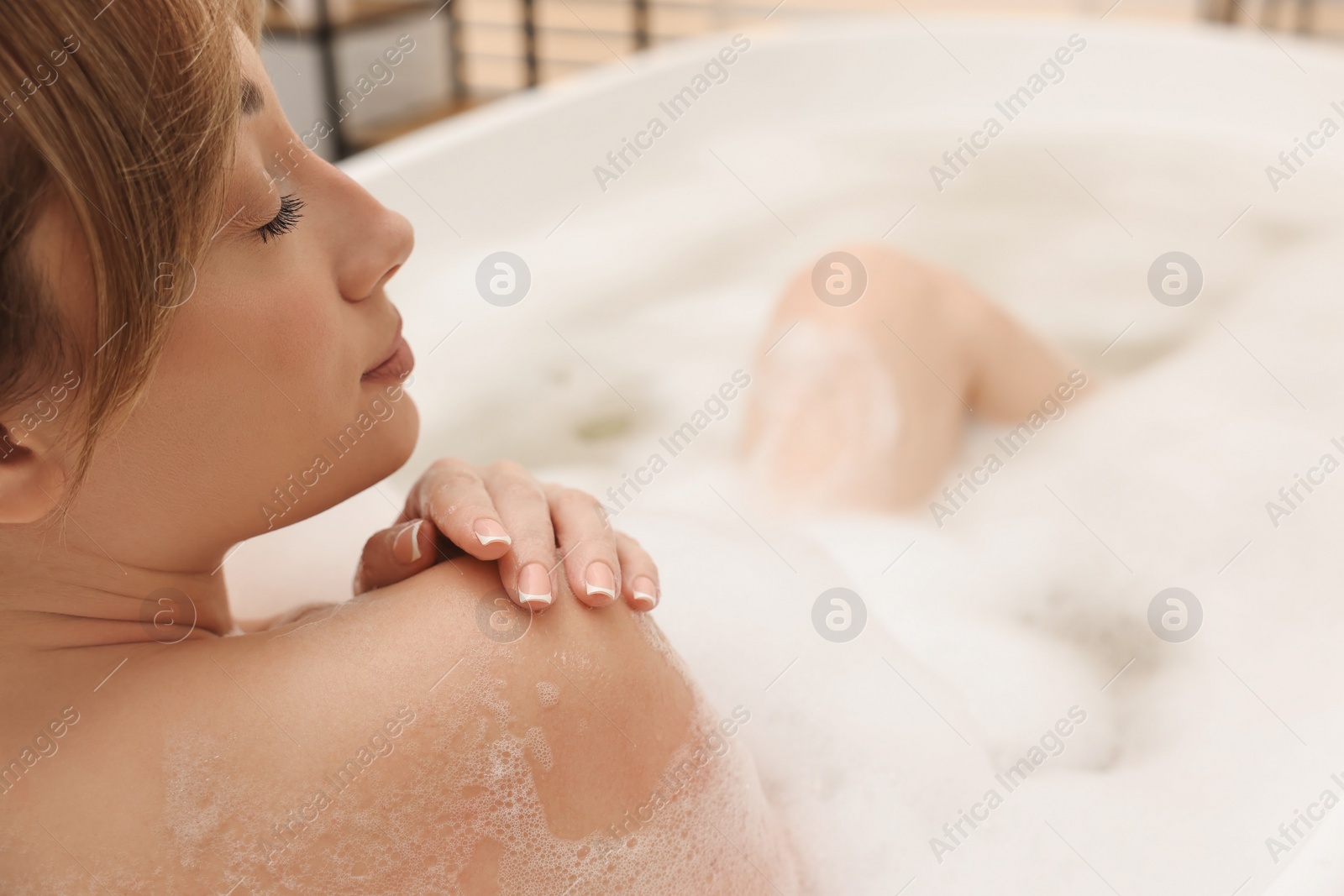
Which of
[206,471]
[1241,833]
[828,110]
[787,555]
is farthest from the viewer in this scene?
[828,110]

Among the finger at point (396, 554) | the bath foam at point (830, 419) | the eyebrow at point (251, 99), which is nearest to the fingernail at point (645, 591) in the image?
the finger at point (396, 554)

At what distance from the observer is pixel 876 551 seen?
1.25m

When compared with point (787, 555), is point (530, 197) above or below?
below

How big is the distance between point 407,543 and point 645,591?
0.50 feet

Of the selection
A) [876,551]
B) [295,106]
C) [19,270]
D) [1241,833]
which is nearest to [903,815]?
[1241,833]

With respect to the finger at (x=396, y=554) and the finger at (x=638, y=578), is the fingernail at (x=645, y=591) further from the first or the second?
the finger at (x=396, y=554)

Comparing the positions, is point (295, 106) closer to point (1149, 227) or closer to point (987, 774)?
point (1149, 227)

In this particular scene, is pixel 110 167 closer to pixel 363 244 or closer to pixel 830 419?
pixel 363 244

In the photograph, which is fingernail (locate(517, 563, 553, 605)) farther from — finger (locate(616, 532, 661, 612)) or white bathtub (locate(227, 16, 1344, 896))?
white bathtub (locate(227, 16, 1344, 896))

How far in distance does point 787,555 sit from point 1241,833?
18.1 inches

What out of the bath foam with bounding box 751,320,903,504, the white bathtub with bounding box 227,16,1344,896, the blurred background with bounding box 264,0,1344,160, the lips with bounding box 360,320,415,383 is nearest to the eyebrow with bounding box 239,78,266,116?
the lips with bounding box 360,320,415,383

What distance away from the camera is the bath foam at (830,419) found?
4.23 feet

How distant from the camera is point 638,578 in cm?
70

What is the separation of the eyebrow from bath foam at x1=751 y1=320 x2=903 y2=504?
2.71 feet
